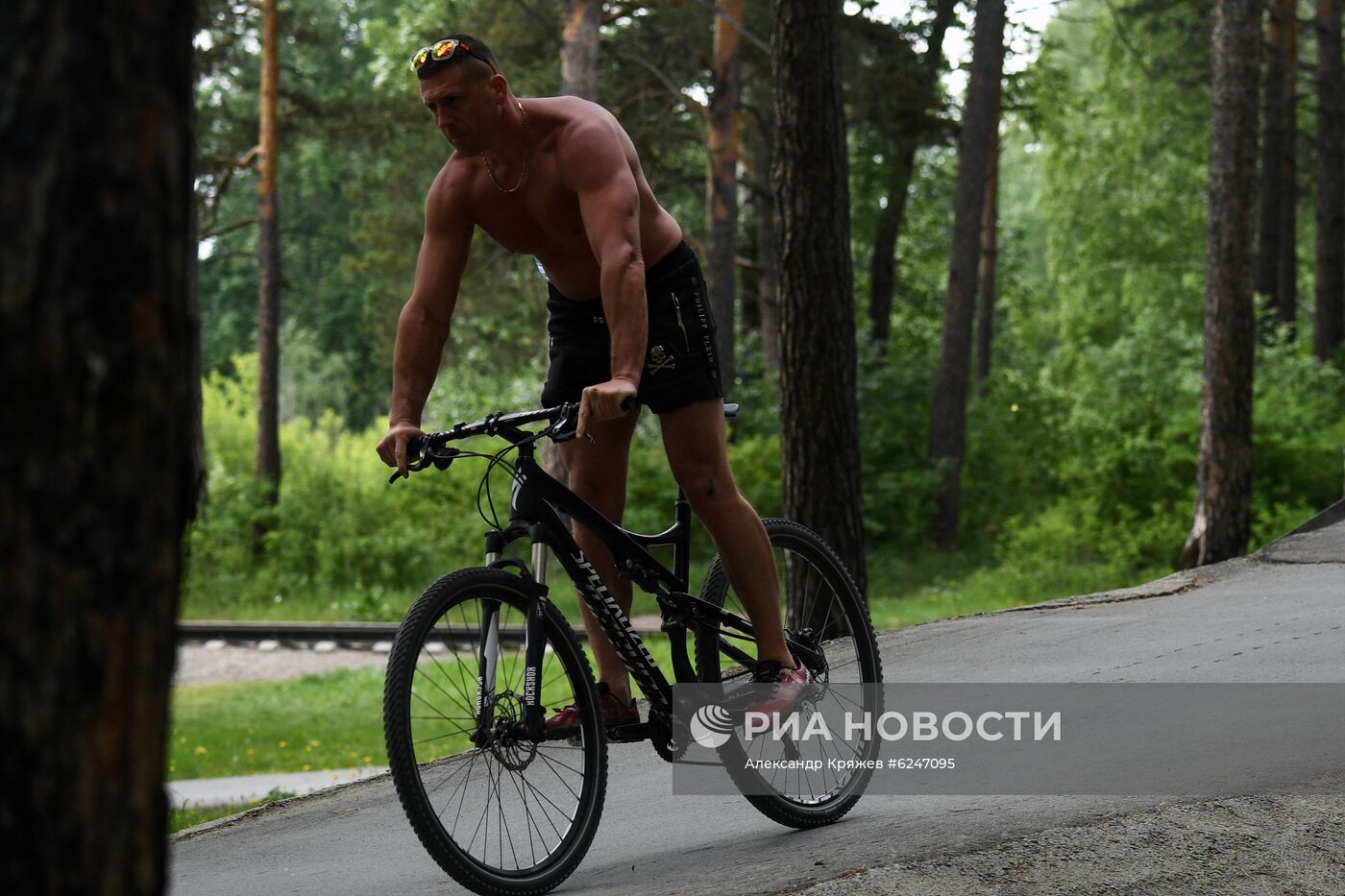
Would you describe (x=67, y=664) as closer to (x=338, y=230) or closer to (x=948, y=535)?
(x=948, y=535)

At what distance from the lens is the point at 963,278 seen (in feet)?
73.5

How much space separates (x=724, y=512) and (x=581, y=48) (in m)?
14.6

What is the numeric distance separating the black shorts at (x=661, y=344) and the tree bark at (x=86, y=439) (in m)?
2.38

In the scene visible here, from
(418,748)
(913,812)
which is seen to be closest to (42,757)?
(418,748)

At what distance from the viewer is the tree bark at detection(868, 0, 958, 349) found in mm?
26719

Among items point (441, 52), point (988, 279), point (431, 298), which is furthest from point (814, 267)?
point (988, 279)

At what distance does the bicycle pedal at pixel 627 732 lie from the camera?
430 cm

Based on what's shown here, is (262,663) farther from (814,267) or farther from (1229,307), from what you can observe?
(1229,307)

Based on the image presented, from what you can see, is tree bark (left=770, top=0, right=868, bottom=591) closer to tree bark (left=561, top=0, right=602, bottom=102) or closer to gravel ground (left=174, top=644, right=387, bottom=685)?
gravel ground (left=174, top=644, right=387, bottom=685)

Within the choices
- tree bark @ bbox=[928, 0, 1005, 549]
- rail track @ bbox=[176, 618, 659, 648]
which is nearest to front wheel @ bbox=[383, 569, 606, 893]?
rail track @ bbox=[176, 618, 659, 648]

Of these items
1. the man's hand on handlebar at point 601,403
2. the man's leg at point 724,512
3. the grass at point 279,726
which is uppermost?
the man's hand on handlebar at point 601,403

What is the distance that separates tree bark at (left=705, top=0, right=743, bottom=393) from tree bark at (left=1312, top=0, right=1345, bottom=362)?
28.9 ft

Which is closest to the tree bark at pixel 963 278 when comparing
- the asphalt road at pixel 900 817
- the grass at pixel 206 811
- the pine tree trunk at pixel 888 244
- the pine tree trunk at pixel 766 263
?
the pine tree trunk at pixel 766 263

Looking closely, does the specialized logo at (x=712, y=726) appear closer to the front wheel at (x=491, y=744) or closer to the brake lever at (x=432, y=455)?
the front wheel at (x=491, y=744)
